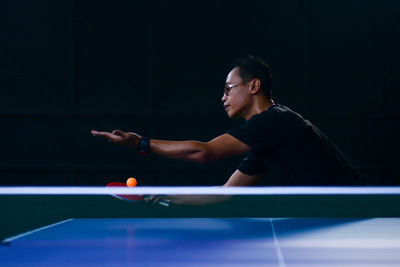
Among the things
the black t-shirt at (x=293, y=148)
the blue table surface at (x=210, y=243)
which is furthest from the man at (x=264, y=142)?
the blue table surface at (x=210, y=243)

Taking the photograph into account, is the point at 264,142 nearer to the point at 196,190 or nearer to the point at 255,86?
the point at 255,86

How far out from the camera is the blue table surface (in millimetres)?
1262

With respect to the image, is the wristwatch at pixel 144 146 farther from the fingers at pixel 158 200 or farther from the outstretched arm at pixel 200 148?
the fingers at pixel 158 200

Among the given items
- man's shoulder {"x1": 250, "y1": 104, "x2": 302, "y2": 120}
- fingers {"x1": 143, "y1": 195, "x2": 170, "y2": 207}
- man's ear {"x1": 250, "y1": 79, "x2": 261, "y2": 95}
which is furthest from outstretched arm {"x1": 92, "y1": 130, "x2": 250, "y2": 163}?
man's ear {"x1": 250, "y1": 79, "x2": 261, "y2": 95}

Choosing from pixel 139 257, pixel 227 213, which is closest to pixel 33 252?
pixel 139 257

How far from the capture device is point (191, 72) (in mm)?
5418

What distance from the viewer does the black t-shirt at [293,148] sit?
6.98 feet

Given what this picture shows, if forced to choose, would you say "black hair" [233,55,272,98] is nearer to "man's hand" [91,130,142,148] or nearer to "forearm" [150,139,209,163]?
"forearm" [150,139,209,163]

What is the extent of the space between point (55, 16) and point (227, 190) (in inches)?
169

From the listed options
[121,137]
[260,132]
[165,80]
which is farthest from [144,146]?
[165,80]

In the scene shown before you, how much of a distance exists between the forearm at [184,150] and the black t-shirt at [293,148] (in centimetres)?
17

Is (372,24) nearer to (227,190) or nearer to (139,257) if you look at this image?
(227,190)

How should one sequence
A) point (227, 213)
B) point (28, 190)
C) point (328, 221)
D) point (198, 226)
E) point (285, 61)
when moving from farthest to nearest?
1. point (285, 61)
2. point (227, 213)
3. point (328, 221)
4. point (198, 226)
5. point (28, 190)

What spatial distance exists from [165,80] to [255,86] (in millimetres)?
3137
